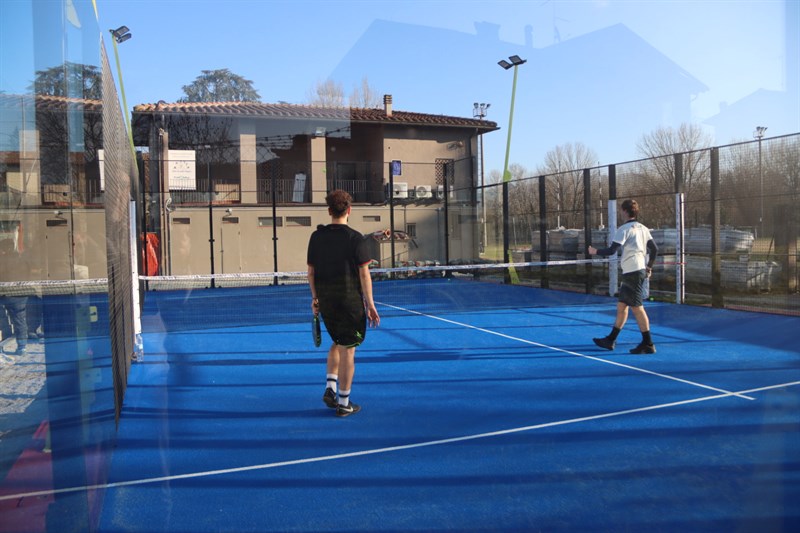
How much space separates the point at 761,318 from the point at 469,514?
9012 mm

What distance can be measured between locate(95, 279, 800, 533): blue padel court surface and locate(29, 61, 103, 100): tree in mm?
2063

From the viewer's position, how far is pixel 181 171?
21109 mm

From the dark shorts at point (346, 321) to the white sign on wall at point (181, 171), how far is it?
55.5 ft

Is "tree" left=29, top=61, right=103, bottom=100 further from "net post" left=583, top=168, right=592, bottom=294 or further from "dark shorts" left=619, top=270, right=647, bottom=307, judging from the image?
"net post" left=583, top=168, right=592, bottom=294

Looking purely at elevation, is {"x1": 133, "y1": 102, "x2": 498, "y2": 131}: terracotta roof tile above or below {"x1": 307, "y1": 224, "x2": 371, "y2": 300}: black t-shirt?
above

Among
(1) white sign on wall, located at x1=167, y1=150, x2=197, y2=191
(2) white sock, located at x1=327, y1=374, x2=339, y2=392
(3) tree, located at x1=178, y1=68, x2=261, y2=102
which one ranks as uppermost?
(3) tree, located at x1=178, y1=68, x2=261, y2=102

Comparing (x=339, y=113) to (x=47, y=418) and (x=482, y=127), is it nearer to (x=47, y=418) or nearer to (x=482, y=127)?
(x=482, y=127)

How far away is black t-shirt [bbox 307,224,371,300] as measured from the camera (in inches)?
211

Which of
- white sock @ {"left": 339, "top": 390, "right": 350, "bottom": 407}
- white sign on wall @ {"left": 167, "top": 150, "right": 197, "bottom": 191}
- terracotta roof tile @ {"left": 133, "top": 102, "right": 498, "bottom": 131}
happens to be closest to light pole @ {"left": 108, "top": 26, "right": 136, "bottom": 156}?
white sock @ {"left": 339, "top": 390, "right": 350, "bottom": 407}

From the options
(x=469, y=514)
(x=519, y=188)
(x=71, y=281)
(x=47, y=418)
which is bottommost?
(x=469, y=514)

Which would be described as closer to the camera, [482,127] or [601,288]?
[601,288]

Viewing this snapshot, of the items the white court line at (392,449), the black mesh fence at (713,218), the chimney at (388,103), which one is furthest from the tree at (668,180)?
the chimney at (388,103)

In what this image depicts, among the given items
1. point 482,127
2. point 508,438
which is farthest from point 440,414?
point 482,127

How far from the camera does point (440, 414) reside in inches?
205
